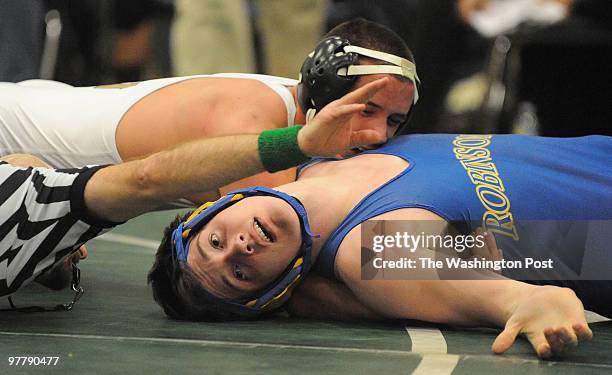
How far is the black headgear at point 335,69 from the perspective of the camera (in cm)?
407

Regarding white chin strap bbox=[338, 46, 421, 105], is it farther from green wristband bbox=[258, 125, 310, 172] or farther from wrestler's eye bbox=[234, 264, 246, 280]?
green wristband bbox=[258, 125, 310, 172]

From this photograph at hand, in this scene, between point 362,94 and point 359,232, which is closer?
point 362,94

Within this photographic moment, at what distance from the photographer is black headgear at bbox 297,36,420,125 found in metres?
4.07

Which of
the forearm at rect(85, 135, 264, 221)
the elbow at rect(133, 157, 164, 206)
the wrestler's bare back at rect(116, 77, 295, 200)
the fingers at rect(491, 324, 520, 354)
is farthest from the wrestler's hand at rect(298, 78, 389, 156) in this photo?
the wrestler's bare back at rect(116, 77, 295, 200)

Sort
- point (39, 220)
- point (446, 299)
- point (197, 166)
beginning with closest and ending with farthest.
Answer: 1. point (197, 166)
2. point (39, 220)
3. point (446, 299)

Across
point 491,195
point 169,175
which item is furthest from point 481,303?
point 169,175

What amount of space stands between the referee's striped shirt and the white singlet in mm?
1209

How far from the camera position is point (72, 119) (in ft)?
15.0

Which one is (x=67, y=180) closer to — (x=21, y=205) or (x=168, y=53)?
(x=21, y=205)

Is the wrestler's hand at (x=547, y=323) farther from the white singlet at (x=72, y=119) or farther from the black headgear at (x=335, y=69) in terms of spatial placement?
the white singlet at (x=72, y=119)

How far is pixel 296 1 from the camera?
6949 millimetres

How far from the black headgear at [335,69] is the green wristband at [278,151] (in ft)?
3.52

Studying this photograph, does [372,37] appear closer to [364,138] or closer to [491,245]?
[364,138]

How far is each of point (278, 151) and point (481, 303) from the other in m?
0.69
